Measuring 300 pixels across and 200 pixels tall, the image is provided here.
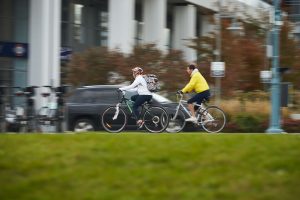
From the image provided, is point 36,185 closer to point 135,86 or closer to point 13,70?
point 135,86

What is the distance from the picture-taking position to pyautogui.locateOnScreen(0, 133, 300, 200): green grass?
304 inches

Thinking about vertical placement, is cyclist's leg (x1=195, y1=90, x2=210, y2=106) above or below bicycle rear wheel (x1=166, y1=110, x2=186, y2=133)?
above

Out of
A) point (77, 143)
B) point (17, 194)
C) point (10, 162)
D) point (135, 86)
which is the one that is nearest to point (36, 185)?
point (17, 194)

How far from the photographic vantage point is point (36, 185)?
26.3ft

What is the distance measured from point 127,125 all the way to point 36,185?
10121 millimetres

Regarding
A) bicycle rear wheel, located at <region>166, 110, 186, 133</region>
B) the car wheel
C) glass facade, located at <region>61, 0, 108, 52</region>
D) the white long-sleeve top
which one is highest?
glass facade, located at <region>61, 0, 108, 52</region>

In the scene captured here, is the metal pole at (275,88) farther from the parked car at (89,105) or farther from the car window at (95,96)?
the car window at (95,96)

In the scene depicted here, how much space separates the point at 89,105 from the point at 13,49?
13.7 m

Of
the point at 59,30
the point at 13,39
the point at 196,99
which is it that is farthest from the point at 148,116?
the point at 13,39

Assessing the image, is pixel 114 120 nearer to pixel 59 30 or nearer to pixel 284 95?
pixel 284 95

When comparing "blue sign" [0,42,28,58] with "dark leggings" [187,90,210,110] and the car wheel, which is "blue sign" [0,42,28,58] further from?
"dark leggings" [187,90,210,110]

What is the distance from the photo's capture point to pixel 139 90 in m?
17.5

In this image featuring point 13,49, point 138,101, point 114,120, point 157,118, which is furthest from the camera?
point 13,49

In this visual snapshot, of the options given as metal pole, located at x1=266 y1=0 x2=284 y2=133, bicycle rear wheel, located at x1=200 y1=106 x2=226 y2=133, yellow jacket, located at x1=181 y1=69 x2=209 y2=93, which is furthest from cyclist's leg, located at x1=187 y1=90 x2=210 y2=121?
metal pole, located at x1=266 y1=0 x2=284 y2=133
